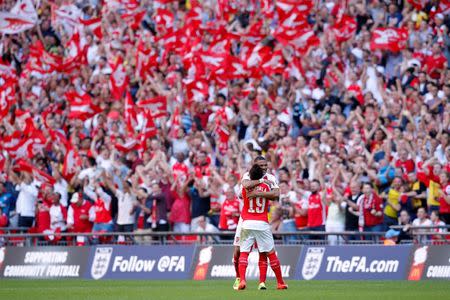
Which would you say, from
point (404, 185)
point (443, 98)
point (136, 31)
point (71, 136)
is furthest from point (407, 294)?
point (136, 31)

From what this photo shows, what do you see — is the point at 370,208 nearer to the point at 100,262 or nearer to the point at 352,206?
the point at 352,206

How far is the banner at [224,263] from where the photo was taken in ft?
96.4

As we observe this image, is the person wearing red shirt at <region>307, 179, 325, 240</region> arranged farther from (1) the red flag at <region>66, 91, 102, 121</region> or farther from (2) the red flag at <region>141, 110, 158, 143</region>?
(1) the red flag at <region>66, 91, 102, 121</region>

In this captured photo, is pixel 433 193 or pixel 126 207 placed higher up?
pixel 433 193

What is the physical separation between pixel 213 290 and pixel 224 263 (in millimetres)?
5660

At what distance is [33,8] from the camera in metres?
39.5

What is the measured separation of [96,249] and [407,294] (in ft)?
37.7

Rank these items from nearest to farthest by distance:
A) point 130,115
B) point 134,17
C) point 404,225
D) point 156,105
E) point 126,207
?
point 404,225
point 126,207
point 156,105
point 130,115
point 134,17

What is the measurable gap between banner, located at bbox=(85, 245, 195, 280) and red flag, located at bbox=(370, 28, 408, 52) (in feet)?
24.4

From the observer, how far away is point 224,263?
98.5 feet

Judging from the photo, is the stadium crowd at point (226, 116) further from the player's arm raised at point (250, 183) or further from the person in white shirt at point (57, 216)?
the player's arm raised at point (250, 183)

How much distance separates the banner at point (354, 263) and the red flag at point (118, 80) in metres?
10.1

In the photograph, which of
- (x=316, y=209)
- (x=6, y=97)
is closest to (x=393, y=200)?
(x=316, y=209)

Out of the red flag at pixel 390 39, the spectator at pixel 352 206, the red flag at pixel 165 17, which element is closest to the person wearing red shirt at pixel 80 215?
the red flag at pixel 165 17
